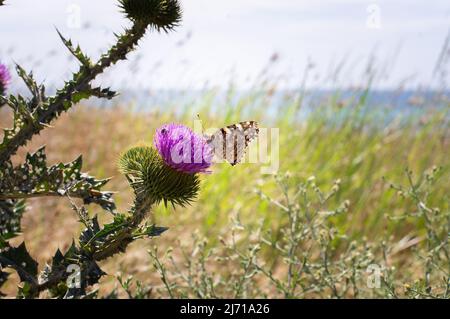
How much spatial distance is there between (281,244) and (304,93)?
169 centimetres

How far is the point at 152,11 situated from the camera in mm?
2230

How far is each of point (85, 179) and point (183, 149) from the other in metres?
0.52

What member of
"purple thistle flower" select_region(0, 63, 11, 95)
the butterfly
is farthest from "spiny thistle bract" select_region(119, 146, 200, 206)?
"purple thistle flower" select_region(0, 63, 11, 95)

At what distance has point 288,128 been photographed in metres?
5.67

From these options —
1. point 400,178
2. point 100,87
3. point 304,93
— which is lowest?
point 400,178

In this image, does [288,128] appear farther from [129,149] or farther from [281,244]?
[129,149]

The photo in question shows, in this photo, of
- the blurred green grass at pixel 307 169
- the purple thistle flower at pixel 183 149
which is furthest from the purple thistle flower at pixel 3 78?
the blurred green grass at pixel 307 169

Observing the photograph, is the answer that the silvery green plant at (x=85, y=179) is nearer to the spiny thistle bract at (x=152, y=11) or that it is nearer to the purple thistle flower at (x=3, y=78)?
the spiny thistle bract at (x=152, y=11)

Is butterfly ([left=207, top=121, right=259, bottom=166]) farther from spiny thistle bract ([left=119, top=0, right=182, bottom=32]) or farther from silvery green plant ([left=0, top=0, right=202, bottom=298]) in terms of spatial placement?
spiny thistle bract ([left=119, top=0, right=182, bottom=32])

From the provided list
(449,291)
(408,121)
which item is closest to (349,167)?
(408,121)

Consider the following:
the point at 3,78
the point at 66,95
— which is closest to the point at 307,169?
the point at 3,78

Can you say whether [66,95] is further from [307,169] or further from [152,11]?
[307,169]

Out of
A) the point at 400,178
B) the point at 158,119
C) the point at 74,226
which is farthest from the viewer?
the point at 158,119

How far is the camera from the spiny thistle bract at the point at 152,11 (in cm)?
222
